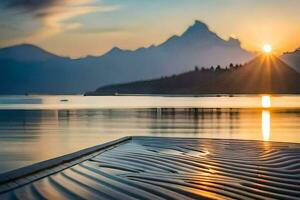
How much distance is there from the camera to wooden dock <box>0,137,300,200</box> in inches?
214

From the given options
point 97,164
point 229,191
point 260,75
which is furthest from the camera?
point 260,75

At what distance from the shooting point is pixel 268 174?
6828mm

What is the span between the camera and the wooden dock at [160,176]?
17.8 feet

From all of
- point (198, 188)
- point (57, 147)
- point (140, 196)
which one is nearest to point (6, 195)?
point (140, 196)

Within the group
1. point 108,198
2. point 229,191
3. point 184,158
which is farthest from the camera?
point 184,158

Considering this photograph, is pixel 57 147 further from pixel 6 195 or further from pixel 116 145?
pixel 6 195

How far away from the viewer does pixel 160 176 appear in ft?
21.5

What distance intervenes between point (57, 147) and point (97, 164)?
489 inches

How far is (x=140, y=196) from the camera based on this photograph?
17.2ft

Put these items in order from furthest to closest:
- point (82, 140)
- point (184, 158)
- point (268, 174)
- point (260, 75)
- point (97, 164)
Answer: point (260, 75), point (82, 140), point (184, 158), point (97, 164), point (268, 174)

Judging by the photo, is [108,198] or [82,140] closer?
[108,198]

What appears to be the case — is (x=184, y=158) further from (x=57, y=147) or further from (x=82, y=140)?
(x=82, y=140)

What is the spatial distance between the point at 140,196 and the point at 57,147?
1524cm

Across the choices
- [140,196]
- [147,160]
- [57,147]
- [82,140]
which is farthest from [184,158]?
[82,140]
